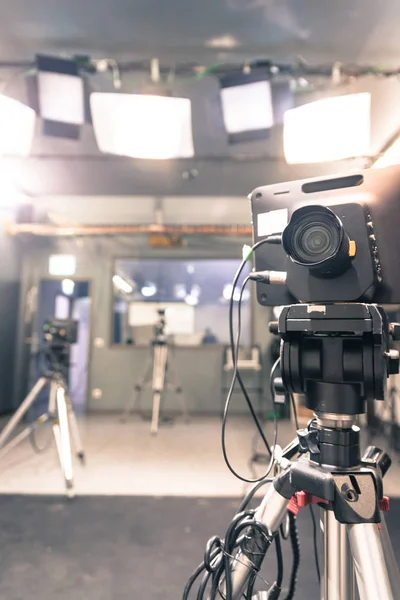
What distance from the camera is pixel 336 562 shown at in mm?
586

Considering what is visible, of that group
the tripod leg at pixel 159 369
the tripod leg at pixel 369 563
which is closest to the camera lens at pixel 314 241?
the tripod leg at pixel 369 563

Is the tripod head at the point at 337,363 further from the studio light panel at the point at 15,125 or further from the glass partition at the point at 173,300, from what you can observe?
the glass partition at the point at 173,300

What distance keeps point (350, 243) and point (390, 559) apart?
52 cm

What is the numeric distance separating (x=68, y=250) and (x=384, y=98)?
12.1 ft

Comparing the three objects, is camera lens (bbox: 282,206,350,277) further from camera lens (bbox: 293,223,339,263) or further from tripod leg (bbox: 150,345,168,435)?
tripod leg (bbox: 150,345,168,435)

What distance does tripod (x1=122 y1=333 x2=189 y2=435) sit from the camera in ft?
12.0

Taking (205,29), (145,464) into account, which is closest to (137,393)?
(145,464)

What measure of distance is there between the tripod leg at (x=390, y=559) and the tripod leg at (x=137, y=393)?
3.57 metres

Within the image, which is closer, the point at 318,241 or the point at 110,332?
the point at 318,241

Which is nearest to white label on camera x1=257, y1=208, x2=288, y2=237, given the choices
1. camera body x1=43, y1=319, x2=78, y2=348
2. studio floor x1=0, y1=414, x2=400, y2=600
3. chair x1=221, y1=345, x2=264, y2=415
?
studio floor x1=0, y1=414, x2=400, y2=600

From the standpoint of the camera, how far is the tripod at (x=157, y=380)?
3.67m

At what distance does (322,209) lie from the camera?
1.78ft

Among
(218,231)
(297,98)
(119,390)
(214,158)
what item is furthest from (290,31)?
(119,390)

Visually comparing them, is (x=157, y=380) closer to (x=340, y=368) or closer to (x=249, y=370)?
(x=249, y=370)
